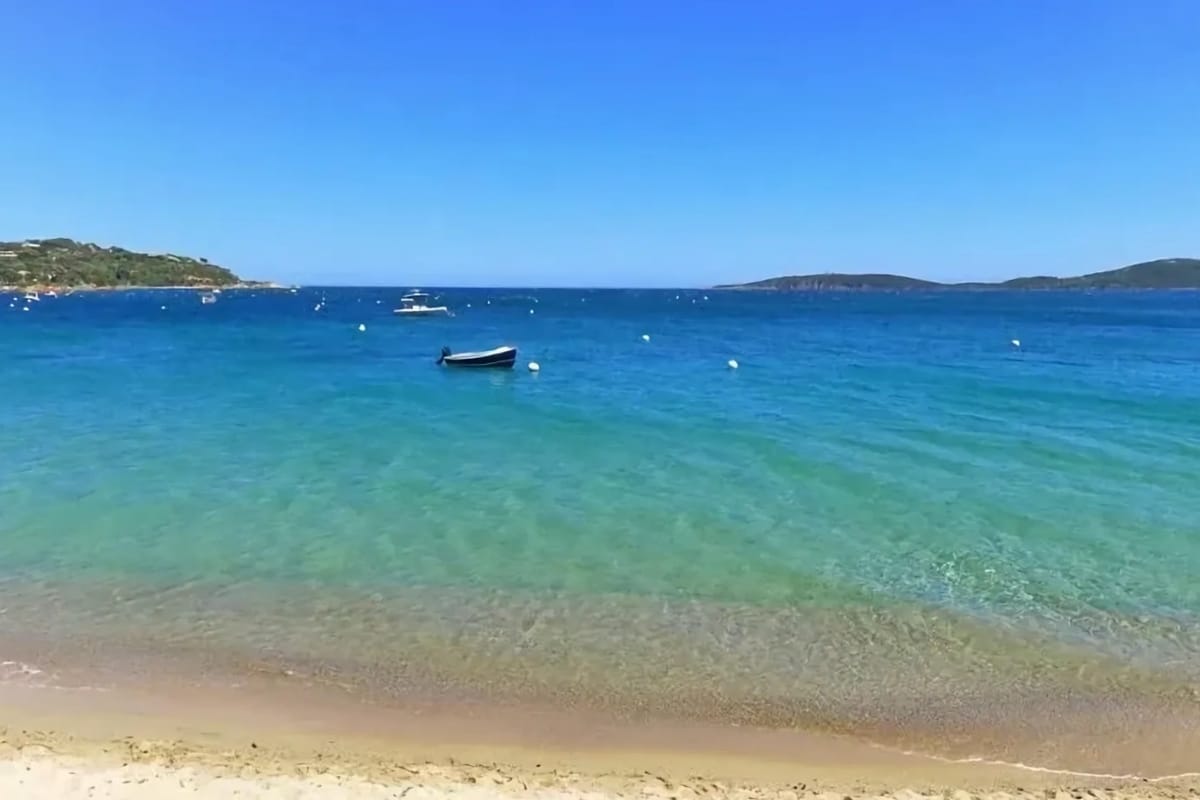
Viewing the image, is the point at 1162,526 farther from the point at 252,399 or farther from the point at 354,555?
the point at 252,399

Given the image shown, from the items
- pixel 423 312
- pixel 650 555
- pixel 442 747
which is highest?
pixel 423 312

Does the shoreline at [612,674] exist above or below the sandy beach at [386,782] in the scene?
below

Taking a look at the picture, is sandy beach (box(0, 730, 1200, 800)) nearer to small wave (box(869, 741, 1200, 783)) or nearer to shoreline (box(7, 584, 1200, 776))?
small wave (box(869, 741, 1200, 783))

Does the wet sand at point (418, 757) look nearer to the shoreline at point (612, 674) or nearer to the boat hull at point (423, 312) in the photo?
the shoreline at point (612, 674)

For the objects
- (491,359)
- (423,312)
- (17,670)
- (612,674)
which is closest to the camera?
(17,670)

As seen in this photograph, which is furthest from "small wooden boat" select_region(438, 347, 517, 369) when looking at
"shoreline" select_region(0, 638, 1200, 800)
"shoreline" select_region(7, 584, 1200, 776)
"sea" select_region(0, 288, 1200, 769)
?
"shoreline" select_region(0, 638, 1200, 800)

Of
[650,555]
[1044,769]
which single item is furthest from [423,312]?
[1044,769]

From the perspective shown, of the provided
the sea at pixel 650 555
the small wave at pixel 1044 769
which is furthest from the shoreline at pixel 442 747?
the sea at pixel 650 555

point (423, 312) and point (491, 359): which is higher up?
point (423, 312)

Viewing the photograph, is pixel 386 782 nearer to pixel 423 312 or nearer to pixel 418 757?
pixel 418 757

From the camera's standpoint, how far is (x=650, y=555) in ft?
40.7

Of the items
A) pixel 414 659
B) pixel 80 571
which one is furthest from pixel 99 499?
pixel 414 659

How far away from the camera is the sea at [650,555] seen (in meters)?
8.52

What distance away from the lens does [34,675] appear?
839 centimetres
